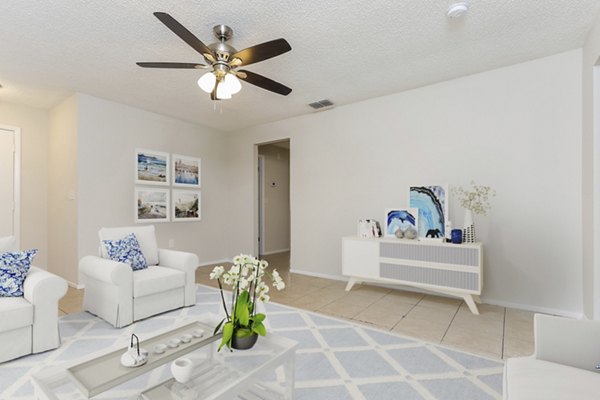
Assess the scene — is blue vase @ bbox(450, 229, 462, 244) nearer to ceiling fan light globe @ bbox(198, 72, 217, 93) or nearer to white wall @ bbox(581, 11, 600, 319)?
white wall @ bbox(581, 11, 600, 319)

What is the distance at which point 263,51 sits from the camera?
2223 mm

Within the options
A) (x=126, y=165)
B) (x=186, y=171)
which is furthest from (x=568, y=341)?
(x=186, y=171)

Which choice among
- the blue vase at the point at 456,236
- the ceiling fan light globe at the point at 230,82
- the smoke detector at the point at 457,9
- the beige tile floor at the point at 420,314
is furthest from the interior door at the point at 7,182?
the blue vase at the point at 456,236

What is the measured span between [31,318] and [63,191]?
259 cm

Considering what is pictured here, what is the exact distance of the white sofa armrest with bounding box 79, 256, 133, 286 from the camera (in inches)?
104

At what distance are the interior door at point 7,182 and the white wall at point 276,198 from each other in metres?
4.08

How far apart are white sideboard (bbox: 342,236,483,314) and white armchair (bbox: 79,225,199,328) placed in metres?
1.92

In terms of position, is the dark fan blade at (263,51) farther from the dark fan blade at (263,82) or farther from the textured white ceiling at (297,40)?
the textured white ceiling at (297,40)

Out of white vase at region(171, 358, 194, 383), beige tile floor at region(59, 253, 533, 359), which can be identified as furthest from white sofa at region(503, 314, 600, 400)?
white vase at region(171, 358, 194, 383)

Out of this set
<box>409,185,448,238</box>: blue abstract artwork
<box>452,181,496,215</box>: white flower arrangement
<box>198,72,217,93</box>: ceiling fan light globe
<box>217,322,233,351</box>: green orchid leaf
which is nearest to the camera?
<box>217,322,233,351</box>: green orchid leaf

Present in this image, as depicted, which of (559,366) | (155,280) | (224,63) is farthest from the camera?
(155,280)

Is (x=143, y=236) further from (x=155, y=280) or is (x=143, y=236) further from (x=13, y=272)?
(x=13, y=272)

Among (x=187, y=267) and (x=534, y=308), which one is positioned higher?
(x=187, y=267)

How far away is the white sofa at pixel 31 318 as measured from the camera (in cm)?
210
